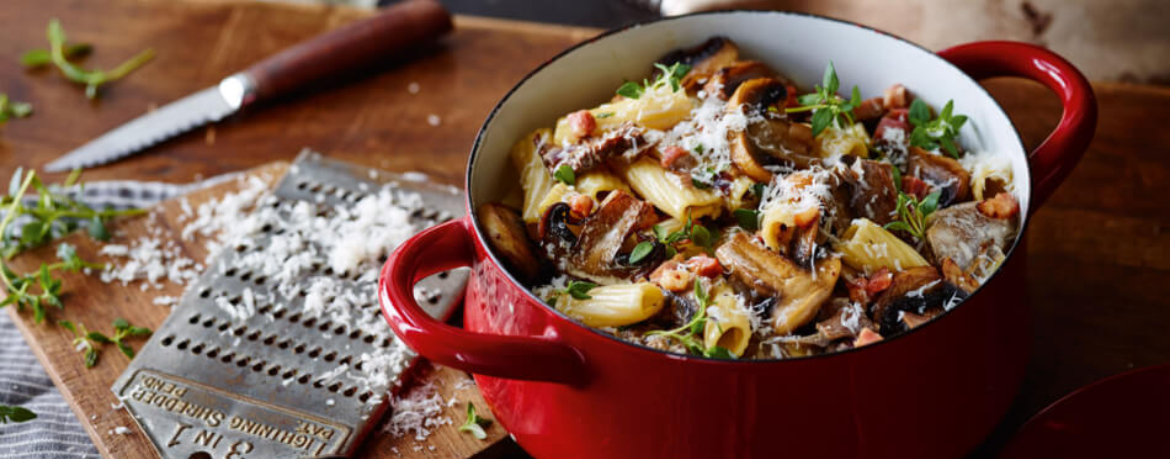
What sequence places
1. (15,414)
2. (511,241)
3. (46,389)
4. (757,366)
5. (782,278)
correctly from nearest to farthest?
(757,366) → (782,278) → (511,241) → (15,414) → (46,389)

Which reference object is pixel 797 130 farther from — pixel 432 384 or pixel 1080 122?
pixel 432 384

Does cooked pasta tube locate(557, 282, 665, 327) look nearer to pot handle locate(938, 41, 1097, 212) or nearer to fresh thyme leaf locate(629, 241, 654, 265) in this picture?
fresh thyme leaf locate(629, 241, 654, 265)

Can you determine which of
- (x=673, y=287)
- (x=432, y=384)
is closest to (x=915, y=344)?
(x=673, y=287)

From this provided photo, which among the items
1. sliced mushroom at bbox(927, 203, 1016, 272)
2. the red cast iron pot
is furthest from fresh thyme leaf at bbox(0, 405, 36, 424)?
sliced mushroom at bbox(927, 203, 1016, 272)

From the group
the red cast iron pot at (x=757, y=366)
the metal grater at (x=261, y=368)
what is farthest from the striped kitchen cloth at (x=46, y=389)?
the red cast iron pot at (x=757, y=366)

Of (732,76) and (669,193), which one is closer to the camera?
(669,193)

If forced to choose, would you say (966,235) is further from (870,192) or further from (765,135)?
(765,135)

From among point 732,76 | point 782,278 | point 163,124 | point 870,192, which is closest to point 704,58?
point 732,76
